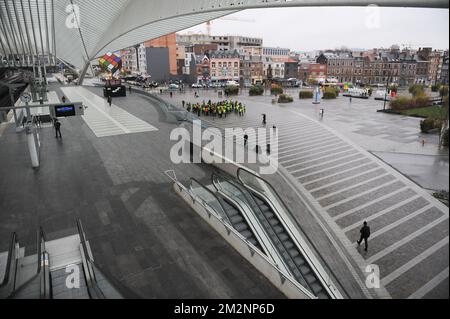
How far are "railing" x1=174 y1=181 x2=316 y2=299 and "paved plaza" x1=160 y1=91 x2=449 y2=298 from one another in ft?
7.61

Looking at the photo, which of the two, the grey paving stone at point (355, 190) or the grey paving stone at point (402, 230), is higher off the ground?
the grey paving stone at point (355, 190)

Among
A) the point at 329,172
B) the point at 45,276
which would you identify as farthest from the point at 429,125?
the point at 45,276

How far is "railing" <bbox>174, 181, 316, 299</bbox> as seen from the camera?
6.18 meters

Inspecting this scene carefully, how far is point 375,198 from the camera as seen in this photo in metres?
13.1

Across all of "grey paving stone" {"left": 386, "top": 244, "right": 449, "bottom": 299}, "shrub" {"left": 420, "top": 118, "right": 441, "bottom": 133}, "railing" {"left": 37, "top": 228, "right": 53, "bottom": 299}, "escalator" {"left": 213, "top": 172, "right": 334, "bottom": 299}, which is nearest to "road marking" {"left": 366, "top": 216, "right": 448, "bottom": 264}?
"grey paving stone" {"left": 386, "top": 244, "right": 449, "bottom": 299}

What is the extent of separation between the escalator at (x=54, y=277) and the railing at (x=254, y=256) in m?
2.85

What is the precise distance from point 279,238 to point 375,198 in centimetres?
612

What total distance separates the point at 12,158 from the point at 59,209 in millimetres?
6609

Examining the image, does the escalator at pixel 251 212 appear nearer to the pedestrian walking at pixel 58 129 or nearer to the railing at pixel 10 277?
the railing at pixel 10 277

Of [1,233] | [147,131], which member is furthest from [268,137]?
[1,233]

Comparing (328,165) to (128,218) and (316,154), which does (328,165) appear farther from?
(128,218)

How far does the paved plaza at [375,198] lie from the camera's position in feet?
28.7

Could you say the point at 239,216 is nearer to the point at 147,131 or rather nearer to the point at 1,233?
the point at 1,233

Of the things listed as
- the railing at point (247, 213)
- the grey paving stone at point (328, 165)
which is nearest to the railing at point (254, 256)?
the railing at point (247, 213)
